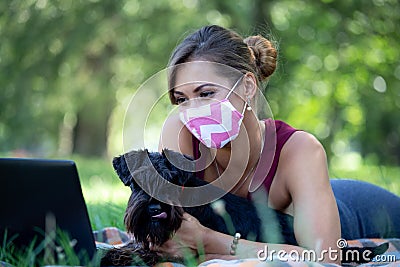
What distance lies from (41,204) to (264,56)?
1.53m

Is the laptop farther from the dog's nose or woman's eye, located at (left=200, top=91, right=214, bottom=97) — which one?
woman's eye, located at (left=200, top=91, right=214, bottom=97)

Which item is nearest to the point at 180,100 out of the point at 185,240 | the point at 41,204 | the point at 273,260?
the point at 185,240

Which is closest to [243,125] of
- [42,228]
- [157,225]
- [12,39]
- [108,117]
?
[157,225]

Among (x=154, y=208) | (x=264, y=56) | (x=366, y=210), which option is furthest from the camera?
(x=366, y=210)

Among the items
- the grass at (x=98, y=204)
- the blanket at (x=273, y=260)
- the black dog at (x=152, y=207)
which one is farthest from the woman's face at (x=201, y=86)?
the grass at (x=98, y=204)

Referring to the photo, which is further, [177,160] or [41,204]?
[177,160]

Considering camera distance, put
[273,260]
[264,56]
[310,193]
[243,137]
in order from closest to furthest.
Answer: [273,260] → [310,193] → [243,137] → [264,56]

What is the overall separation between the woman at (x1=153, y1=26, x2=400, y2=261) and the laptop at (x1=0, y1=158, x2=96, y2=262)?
24.9 inches

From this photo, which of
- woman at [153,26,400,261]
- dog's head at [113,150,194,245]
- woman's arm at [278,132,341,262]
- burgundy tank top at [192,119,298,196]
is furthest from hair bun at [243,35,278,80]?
dog's head at [113,150,194,245]

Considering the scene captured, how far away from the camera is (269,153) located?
3523 millimetres

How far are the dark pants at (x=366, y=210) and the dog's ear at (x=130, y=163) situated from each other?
160 centimetres

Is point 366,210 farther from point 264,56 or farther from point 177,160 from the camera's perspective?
point 177,160

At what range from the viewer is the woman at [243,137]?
3.13 meters

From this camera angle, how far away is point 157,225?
2.67 metres
